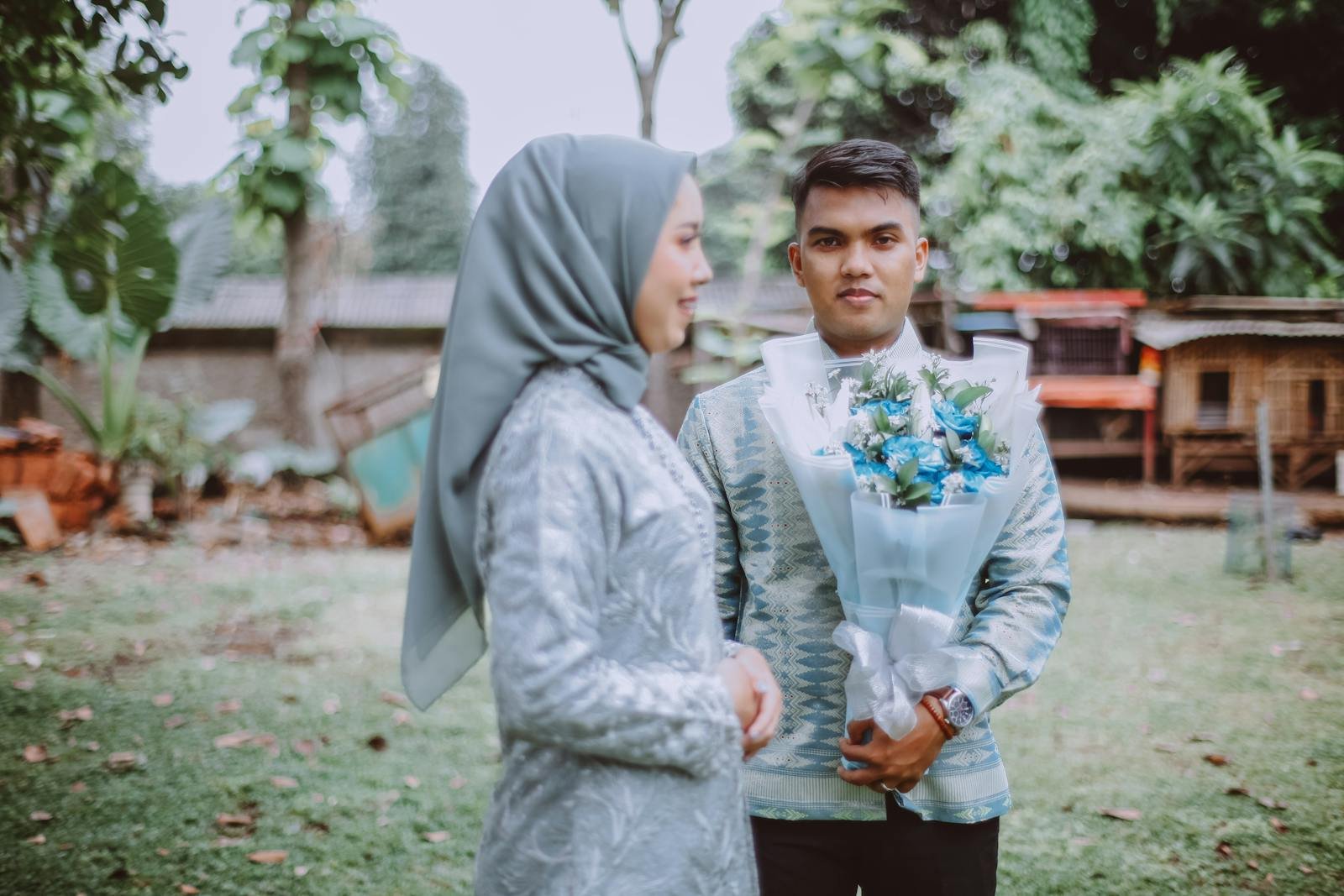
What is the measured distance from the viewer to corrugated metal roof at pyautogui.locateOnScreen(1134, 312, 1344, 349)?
1133 cm

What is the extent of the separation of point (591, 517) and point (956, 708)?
2.47ft

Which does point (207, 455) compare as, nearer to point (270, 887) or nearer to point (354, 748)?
point (354, 748)

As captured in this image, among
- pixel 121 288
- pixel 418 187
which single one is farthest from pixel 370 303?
pixel 418 187

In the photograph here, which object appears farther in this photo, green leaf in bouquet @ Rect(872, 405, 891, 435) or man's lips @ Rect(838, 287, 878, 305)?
man's lips @ Rect(838, 287, 878, 305)

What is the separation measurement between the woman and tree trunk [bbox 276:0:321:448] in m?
9.89

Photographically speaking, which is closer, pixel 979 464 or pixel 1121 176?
pixel 979 464

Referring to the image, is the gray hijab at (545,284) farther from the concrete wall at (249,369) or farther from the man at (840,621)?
the concrete wall at (249,369)

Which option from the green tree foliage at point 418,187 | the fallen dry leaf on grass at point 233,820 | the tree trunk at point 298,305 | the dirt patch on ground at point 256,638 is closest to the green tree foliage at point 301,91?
the tree trunk at point 298,305

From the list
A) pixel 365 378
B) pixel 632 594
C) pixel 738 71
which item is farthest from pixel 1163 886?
pixel 738 71

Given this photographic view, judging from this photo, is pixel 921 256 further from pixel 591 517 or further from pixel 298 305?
pixel 298 305

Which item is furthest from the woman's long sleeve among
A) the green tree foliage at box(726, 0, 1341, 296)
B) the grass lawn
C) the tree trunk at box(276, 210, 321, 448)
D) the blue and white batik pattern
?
the green tree foliage at box(726, 0, 1341, 296)

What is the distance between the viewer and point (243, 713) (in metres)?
4.88

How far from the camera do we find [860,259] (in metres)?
1.80

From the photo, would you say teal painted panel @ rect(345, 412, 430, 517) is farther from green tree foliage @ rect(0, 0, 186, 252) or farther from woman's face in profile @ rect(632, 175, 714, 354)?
woman's face in profile @ rect(632, 175, 714, 354)
